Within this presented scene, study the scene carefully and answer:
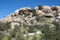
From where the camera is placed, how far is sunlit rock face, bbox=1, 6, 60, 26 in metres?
60.2

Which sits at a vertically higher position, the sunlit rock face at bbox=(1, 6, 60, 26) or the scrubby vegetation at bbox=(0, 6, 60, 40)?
the sunlit rock face at bbox=(1, 6, 60, 26)

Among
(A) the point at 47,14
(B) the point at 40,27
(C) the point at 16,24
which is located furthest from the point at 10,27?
(A) the point at 47,14

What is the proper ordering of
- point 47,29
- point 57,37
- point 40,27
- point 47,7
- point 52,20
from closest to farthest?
point 57,37
point 47,29
point 40,27
point 52,20
point 47,7

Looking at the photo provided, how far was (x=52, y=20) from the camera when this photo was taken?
58469mm

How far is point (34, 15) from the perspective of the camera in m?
65.5

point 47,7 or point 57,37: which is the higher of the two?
point 47,7

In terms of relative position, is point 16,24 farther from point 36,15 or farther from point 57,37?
point 57,37

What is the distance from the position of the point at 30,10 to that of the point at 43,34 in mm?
23879

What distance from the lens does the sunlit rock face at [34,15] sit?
60156 millimetres

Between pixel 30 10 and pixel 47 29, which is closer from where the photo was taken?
pixel 47 29

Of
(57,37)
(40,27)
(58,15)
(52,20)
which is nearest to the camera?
(57,37)

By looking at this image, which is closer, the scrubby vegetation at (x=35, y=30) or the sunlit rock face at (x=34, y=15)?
Result: the scrubby vegetation at (x=35, y=30)

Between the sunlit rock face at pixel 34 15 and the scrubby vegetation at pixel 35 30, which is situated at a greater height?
the sunlit rock face at pixel 34 15

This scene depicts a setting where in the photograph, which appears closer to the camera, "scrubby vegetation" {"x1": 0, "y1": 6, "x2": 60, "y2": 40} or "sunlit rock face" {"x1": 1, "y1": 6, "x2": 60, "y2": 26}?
"scrubby vegetation" {"x1": 0, "y1": 6, "x2": 60, "y2": 40}
